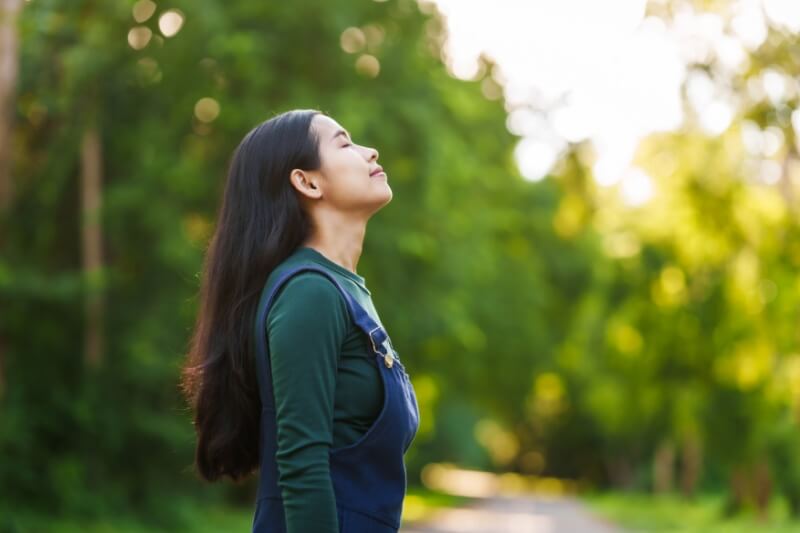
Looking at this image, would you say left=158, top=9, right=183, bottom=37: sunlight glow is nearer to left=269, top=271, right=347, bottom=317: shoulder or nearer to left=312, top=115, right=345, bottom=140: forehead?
left=312, top=115, right=345, bottom=140: forehead

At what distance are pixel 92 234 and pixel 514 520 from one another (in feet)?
40.8

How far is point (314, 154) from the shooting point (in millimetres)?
2906

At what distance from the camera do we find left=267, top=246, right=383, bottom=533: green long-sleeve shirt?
254 centimetres

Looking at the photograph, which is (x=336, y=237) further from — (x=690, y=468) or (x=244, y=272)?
(x=690, y=468)

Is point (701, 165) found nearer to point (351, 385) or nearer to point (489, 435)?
point (351, 385)

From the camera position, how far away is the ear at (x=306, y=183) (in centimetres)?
289

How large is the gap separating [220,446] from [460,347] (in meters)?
20.9

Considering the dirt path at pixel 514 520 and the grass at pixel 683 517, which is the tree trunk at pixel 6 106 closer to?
the dirt path at pixel 514 520

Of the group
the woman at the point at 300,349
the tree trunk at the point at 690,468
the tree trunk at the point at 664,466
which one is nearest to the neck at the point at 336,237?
the woman at the point at 300,349

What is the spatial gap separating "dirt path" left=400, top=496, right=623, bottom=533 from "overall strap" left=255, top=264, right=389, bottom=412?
19.5 metres

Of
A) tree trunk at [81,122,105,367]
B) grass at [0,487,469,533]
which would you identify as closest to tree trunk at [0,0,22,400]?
tree trunk at [81,122,105,367]

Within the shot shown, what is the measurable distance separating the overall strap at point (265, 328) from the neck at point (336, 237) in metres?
0.19

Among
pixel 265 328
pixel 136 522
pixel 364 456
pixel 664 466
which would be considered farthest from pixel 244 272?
pixel 664 466

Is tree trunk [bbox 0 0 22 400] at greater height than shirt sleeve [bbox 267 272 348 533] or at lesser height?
greater
